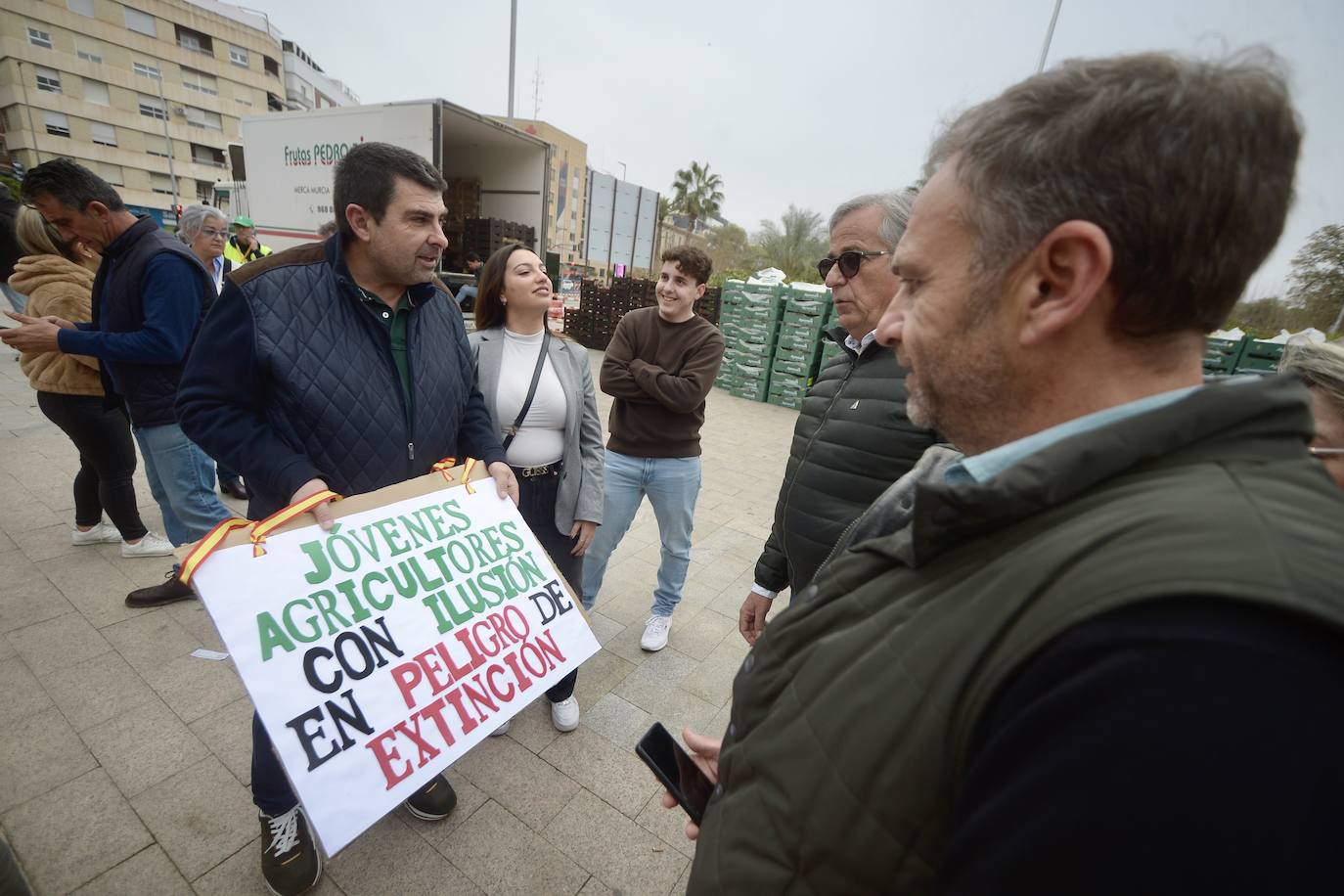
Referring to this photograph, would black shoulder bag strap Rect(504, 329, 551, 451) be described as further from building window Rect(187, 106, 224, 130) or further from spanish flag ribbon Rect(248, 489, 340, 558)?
building window Rect(187, 106, 224, 130)

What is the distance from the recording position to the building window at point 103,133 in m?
37.0

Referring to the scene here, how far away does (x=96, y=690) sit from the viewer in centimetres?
242

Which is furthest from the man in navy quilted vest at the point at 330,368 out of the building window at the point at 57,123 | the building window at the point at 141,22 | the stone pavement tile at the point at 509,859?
the building window at the point at 141,22

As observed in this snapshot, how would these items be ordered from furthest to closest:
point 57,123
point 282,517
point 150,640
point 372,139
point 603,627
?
point 57,123
point 372,139
point 603,627
point 150,640
point 282,517

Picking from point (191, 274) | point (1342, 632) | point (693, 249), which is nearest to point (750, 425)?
point (693, 249)

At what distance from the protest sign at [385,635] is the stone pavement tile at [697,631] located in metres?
1.47

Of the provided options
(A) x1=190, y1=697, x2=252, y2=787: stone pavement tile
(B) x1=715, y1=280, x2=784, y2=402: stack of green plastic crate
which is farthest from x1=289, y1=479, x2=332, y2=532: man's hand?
(B) x1=715, y1=280, x2=784, y2=402: stack of green plastic crate

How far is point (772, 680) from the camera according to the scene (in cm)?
80

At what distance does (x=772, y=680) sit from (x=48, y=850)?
2590mm

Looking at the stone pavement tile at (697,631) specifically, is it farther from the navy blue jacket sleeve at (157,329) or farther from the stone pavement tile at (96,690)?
the navy blue jacket sleeve at (157,329)

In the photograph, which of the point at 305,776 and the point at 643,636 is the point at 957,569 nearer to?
the point at 305,776

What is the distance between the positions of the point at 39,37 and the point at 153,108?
5798mm

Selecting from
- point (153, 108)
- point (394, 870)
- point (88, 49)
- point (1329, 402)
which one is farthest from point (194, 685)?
point (88, 49)

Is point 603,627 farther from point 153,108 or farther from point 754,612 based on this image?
point 153,108
